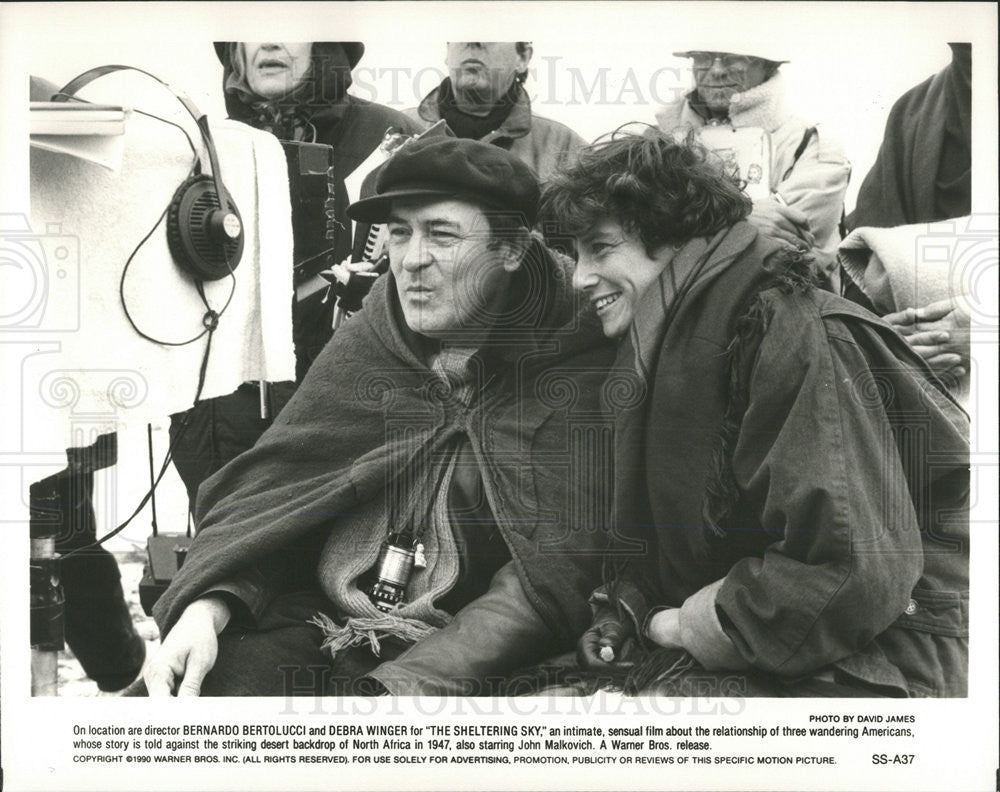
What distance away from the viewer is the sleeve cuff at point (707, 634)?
3559 millimetres

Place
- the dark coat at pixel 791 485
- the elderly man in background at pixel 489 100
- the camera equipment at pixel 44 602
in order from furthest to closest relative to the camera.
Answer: the camera equipment at pixel 44 602
the elderly man in background at pixel 489 100
the dark coat at pixel 791 485

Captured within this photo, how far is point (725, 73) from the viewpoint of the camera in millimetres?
3748

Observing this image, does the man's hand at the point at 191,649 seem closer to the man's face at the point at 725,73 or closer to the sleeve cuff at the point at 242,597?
the sleeve cuff at the point at 242,597

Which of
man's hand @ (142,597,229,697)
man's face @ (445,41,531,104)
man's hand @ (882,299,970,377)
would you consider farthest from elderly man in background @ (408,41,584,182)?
man's hand @ (142,597,229,697)

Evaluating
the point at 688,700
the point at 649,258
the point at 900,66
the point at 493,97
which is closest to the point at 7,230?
the point at 493,97

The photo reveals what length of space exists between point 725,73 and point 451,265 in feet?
3.75

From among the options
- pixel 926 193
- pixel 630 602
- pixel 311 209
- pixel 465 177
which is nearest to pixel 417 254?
pixel 465 177

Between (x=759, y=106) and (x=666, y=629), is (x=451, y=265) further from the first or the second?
(x=666, y=629)

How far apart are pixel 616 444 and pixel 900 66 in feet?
5.33

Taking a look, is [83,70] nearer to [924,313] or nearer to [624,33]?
[624,33]

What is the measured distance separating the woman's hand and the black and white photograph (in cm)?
1

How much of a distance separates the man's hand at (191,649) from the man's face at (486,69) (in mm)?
1939

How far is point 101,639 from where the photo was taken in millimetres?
3822

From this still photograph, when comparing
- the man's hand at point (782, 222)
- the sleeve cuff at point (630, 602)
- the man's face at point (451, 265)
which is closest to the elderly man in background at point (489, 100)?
the man's face at point (451, 265)
